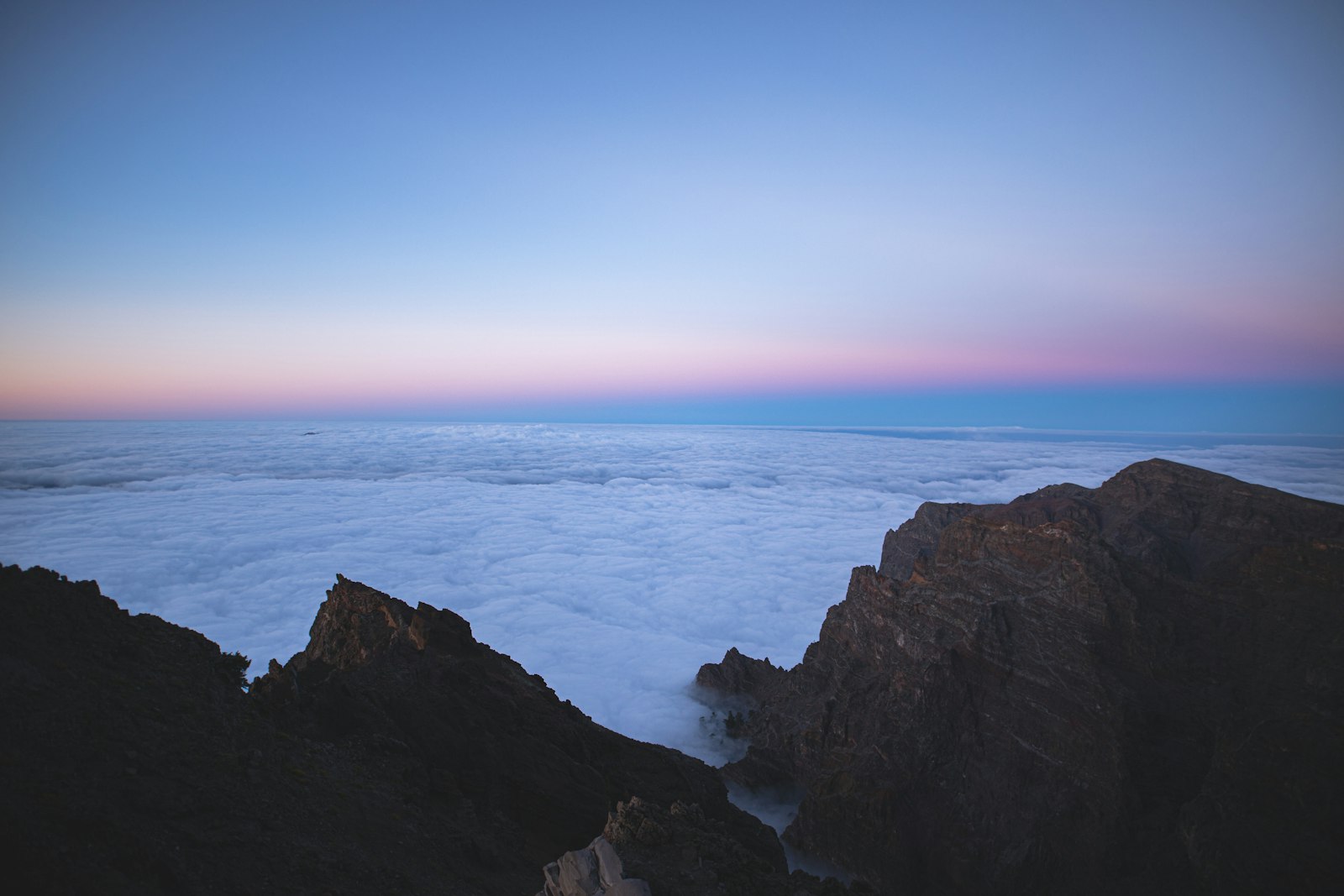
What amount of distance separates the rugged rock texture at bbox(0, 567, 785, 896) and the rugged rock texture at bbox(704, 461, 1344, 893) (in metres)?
4.76

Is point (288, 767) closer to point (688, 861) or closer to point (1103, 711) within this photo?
point (688, 861)

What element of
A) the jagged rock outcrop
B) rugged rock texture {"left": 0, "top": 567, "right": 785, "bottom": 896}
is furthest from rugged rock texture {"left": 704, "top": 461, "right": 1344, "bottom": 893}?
the jagged rock outcrop

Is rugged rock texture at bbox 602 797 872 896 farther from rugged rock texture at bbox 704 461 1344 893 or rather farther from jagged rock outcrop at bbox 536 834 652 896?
rugged rock texture at bbox 704 461 1344 893

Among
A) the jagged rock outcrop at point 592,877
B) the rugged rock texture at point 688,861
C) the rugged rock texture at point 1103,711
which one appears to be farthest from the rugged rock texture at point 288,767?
the rugged rock texture at point 1103,711

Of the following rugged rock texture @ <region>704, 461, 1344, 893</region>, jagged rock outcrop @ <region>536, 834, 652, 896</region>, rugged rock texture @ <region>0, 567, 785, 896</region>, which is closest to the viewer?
rugged rock texture @ <region>0, 567, 785, 896</region>

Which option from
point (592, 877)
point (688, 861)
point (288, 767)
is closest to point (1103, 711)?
point (688, 861)

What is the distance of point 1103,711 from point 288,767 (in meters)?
16.1

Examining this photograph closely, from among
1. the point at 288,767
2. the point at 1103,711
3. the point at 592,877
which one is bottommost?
the point at 1103,711

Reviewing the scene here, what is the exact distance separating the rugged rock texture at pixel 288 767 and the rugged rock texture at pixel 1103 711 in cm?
476

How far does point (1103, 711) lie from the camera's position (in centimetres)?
1330

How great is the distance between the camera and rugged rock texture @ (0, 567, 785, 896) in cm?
Result: 617

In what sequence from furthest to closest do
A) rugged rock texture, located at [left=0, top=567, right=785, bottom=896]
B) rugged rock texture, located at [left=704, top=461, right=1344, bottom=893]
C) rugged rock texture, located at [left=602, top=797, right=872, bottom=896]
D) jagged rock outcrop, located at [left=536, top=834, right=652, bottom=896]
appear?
rugged rock texture, located at [left=704, top=461, right=1344, bottom=893]
rugged rock texture, located at [left=602, top=797, right=872, bottom=896]
jagged rock outcrop, located at [left=536, top=834, right=652, bottom=896]
rugged rock texture, located at [left=0, top=567, right=785, bottom=896]

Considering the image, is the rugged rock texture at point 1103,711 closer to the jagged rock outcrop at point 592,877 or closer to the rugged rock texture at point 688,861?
the rugged rock texture at point 688,861

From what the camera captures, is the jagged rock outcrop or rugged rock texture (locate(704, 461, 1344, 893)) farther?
rugged rock texture (locate(704, 461, 1344, 893))
